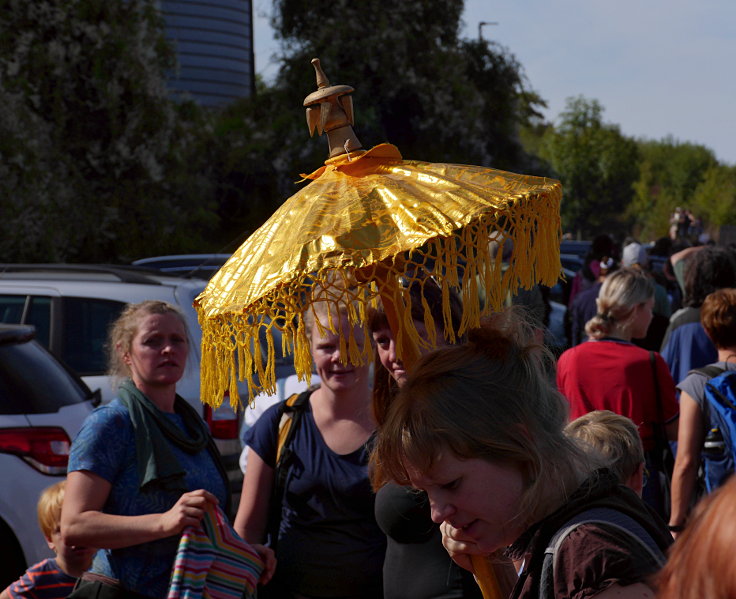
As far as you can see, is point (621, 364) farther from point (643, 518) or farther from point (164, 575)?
point (643, 518)

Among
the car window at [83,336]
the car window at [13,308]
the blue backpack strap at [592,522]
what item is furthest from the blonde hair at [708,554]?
the car window at [13,308]

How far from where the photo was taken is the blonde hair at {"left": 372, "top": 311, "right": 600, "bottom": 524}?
186 cm

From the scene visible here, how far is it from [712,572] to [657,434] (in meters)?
3.57

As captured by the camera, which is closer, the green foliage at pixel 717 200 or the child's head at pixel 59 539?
the child's head at pixel 59 539

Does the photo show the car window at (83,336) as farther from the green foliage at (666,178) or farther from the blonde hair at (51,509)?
the green foliage at (666,178)

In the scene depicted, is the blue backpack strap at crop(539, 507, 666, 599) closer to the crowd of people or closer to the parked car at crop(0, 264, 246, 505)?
the crowd of people

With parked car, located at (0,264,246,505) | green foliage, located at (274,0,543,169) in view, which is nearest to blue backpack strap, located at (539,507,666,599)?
parked car, located at (0,264,246,505)

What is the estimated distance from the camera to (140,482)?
10.6 ft

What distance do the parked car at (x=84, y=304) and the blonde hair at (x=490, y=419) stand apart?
4.06 meters

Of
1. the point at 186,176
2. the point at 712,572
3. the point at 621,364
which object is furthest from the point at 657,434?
the point at 186,176

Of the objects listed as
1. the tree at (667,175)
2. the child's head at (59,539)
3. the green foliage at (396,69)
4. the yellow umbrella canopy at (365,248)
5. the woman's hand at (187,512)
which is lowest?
the child's head at (59,539)

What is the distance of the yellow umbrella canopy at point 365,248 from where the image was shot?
1.96 m

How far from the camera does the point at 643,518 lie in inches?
68.2

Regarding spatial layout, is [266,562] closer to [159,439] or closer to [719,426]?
[159,439]
